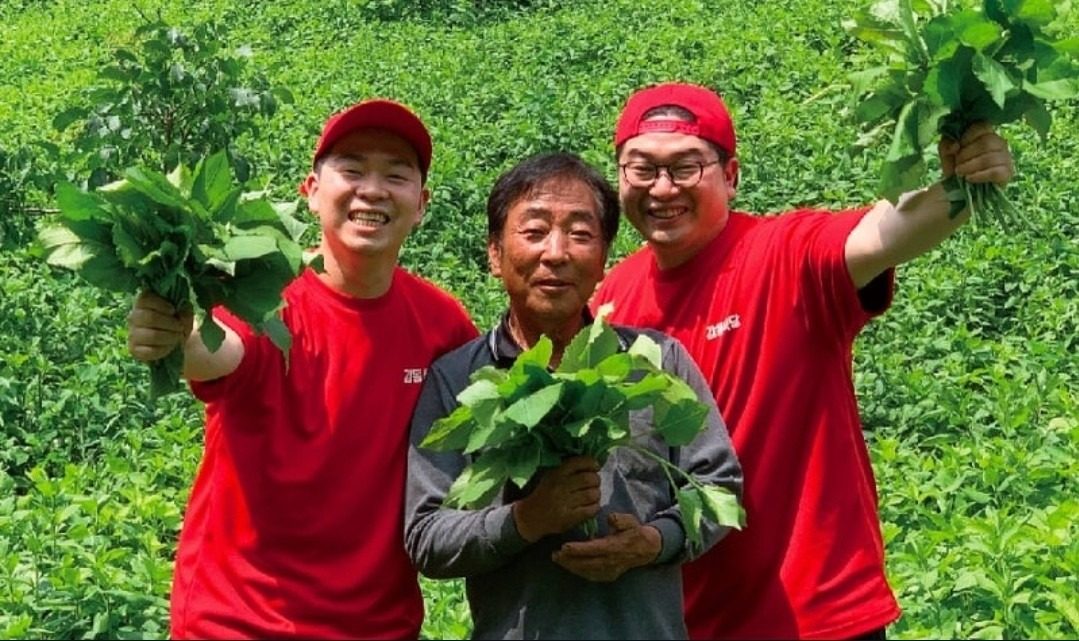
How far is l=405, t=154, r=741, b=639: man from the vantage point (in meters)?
2.45

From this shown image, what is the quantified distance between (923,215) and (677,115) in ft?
2.03

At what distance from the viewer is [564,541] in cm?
251

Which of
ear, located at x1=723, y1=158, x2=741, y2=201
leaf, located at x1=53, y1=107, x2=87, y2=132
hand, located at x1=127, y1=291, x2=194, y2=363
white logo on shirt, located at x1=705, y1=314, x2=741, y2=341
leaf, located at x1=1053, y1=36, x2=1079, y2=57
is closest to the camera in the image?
hand, located at x1=127, y1=291, x2=194, y2=363

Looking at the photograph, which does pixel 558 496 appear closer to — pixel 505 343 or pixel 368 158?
pixel 505 343

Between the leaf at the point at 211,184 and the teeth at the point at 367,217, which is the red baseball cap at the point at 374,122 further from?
the leaf at the point at 211,184

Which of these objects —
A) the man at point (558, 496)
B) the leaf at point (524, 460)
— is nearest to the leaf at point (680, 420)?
the man at point (558, 496)

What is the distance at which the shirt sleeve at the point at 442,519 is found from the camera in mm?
2453

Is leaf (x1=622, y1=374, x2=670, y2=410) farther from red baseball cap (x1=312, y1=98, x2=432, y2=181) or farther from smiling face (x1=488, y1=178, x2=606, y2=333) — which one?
red baseball cap (x1=312, y1=98, x2=432, y2=181)

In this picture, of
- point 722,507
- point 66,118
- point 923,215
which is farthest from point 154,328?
point 66,118

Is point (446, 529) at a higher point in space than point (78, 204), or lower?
lower

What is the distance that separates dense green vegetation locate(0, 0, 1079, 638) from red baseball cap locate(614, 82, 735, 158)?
0.26m

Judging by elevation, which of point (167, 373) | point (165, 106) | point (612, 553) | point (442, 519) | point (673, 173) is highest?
point (165, 106)

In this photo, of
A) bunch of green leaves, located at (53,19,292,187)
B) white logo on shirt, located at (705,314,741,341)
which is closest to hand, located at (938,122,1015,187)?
white logo on shirt, located at (705,314,741,341)

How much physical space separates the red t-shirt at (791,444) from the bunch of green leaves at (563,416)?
0.45 meters
